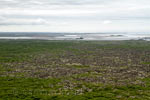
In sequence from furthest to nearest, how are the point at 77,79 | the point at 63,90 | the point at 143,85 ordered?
the point at 77,79, the point at 143,85, the point at 63,90

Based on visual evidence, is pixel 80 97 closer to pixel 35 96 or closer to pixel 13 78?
pixel 35 96

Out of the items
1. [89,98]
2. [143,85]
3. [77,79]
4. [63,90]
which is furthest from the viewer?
[77,79]

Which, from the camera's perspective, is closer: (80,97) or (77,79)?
(80,97)

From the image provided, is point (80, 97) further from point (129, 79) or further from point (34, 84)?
point (129, 79)

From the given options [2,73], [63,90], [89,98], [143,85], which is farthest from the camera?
[2,73]

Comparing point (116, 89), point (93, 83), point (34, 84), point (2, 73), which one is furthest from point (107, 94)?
point (2, 73)

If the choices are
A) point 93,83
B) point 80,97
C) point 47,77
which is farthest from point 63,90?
point 47,77

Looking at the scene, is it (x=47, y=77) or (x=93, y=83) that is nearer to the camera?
(x=93, y=83)

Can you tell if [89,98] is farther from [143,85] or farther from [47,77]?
[47,77]
